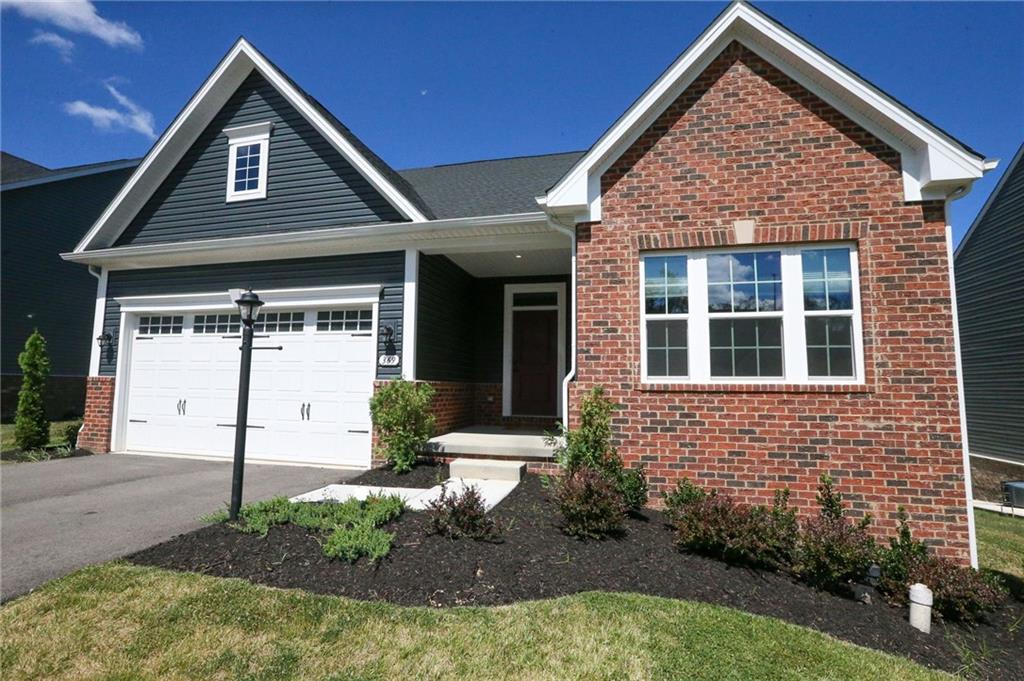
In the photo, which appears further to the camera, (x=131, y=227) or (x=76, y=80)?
(x=131, y=227)

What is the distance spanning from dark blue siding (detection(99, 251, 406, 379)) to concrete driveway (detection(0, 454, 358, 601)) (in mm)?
2298

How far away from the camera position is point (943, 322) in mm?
5477

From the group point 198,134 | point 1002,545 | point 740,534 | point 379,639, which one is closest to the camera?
point 379,639

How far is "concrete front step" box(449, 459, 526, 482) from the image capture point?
22.6 feet

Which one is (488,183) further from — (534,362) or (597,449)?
(597,449)

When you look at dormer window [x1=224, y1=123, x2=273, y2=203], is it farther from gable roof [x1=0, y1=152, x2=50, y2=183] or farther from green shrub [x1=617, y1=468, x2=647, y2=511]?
gable roof [x1=0, y1=152, x2=50, y2=183]

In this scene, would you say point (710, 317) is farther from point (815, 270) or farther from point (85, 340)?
point (85, 340)

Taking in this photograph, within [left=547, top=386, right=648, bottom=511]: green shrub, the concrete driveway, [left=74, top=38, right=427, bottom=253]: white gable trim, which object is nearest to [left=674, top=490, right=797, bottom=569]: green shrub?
[left=547, top=386, right=648, bottom=511]: green shrub

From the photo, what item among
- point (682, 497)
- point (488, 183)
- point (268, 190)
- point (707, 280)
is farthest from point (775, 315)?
point (268, 190)

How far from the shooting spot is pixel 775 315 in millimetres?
5977

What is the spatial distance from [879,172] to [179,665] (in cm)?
792

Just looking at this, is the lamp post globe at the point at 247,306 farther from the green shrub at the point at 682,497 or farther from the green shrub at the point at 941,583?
the green shrub at the point at 941,583

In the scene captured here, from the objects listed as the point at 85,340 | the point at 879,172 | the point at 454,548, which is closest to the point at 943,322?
the point at 879,172

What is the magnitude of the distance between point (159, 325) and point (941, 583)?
40.8 feet
